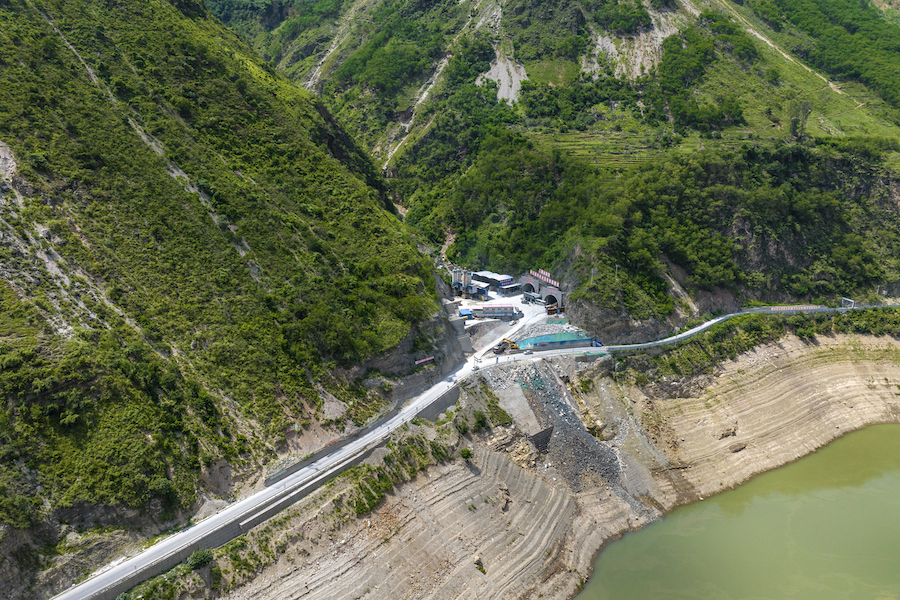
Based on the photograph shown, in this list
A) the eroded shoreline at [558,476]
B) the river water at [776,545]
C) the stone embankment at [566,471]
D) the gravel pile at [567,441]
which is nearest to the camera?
the eroded shoreline at [558,476]

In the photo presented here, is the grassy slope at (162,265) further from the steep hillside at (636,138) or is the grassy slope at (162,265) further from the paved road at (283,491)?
the steep hillside at (636,138)

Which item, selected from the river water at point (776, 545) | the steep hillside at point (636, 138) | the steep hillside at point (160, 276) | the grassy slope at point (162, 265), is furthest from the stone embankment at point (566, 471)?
the steep hillside at point (636, 138)

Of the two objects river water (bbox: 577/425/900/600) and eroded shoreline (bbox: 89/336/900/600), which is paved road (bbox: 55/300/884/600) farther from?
river water (bbox: 577/425/900/600)

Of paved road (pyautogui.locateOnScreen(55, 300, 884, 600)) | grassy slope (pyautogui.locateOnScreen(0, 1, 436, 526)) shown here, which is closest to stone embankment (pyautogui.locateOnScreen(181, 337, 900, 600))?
paved road (pyautogui.locateOnScreen(55, 300, 884, 600))

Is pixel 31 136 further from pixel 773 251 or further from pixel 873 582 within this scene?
pixel 773 251

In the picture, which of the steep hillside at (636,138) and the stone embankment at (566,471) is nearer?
the stone embankment at (566,471)

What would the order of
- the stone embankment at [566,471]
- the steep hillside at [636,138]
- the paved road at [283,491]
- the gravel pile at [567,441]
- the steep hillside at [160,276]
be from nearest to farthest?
the paved road at [283,491] → the steep hillside at [160,276] → the stone embankment at [566,471] → the gravel pile at [567,441] → the steep hillside at [636,138]

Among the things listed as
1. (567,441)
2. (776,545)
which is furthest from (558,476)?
(776,545)
